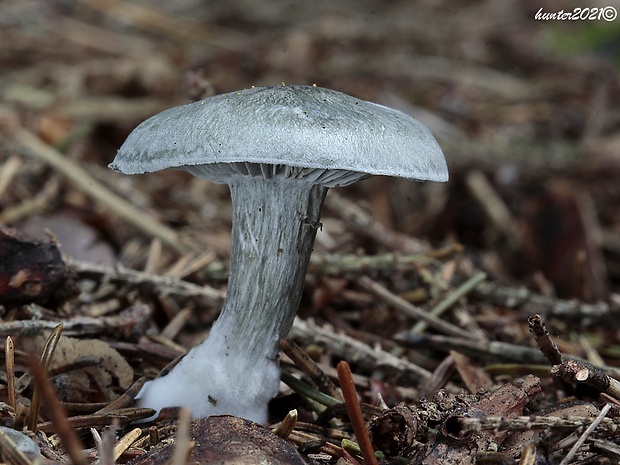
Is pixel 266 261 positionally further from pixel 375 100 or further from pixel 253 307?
pixel 375 100

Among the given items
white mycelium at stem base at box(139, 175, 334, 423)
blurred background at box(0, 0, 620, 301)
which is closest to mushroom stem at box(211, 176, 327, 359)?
white mycelium at stem base at box(139, 175, 334, 423)

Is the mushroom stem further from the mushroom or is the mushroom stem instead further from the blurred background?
the blurred background

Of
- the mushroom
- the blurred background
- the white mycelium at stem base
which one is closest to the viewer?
the mushroom

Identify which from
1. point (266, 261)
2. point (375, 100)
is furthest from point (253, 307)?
point (375, 100)

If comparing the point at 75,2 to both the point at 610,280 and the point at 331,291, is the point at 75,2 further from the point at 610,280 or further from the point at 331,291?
the point at 610,280

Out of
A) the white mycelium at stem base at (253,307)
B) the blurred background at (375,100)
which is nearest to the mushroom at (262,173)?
the white mycelium at stem base at (253,307)

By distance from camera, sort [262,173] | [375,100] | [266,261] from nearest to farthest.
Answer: [262,173] → [266,261] → [375,100]

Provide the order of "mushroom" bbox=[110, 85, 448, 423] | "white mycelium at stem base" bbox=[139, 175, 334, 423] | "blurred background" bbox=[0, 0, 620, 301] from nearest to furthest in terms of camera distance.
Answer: "mushroom" bbox=[110, 85, 448, 423] → "white mycelium at stem base" bbox=[139, 175, 334, 423] → "blurred background" bbox=[0, 0, 620, 301]
